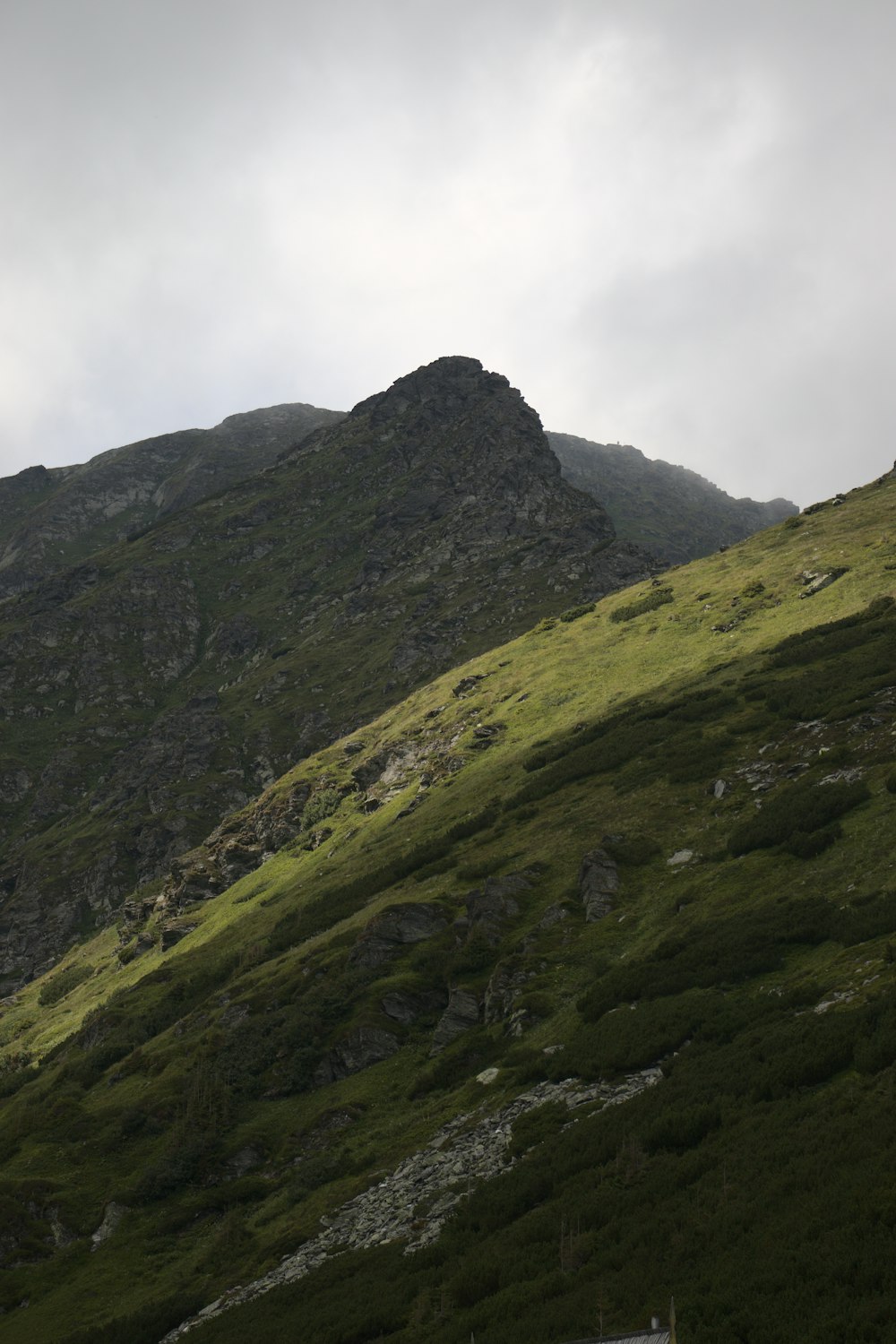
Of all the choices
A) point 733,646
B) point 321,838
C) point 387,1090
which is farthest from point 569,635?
point 387,1090

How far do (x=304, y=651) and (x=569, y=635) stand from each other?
87.2 meters

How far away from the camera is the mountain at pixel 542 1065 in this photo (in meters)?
16.7

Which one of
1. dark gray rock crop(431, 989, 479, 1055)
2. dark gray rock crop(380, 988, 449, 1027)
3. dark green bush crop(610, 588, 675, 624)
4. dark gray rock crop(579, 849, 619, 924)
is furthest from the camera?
dark green bush crop(610, 588, 675, 624)

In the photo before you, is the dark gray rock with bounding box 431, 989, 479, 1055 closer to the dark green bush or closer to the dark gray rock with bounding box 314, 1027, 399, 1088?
the dark gray rock with bounding box 314, 1027, 399, 1088

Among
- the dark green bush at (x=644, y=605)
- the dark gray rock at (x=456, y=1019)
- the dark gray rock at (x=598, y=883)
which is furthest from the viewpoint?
the dark green bush at (x=644, y=605)

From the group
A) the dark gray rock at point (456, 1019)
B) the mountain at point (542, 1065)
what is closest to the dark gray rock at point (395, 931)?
the mountain at point (542, 1065)

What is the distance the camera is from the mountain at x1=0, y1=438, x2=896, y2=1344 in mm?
16672

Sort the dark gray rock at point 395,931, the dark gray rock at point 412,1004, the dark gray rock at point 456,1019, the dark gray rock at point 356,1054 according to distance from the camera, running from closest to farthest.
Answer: the dark gray rock at point 456,1019 < the dark gray rock at point 356,1054 < the dark gray rock at point 412,1004 < the dark gray rock at point 395,931

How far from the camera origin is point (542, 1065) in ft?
93.2

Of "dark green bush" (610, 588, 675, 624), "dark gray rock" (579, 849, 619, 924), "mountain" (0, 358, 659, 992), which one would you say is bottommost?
"dark gray rock" (579, 849, 619, 924)

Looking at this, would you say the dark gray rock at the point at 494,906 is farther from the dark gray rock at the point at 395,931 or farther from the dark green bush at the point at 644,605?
the dark green bush at the point at 644,605

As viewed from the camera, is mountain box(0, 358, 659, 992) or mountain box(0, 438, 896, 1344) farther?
mountain box(0, 358, 659, 992)

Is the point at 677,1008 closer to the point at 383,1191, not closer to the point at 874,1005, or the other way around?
the point at 874,1005

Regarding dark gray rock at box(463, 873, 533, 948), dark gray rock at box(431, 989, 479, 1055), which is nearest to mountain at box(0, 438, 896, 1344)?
dark gray rock at box(431, 989, 479, 1055)
